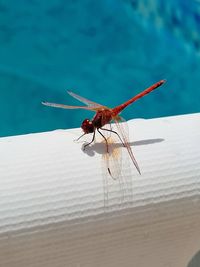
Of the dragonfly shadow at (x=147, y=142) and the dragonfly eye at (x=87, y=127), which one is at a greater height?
the dragonfly eye at (x=87, y=127)

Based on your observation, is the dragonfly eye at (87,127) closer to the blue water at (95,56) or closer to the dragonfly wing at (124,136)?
the dragonfly wing at (124,136)

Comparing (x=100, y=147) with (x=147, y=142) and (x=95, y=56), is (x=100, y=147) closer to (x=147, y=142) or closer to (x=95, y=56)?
(x=147, y=142)

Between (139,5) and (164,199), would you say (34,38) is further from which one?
(164,199)

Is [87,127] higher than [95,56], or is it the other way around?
[95,56]

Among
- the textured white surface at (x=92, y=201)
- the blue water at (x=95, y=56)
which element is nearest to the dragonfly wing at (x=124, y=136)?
the textured white surface at (x=92, y=201)

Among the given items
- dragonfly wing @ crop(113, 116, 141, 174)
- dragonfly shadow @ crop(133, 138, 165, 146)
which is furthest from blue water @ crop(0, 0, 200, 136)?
dragonfly shadow @ crop(133, 138, 165, 146)

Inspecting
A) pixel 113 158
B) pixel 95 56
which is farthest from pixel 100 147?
pixel 95 56
